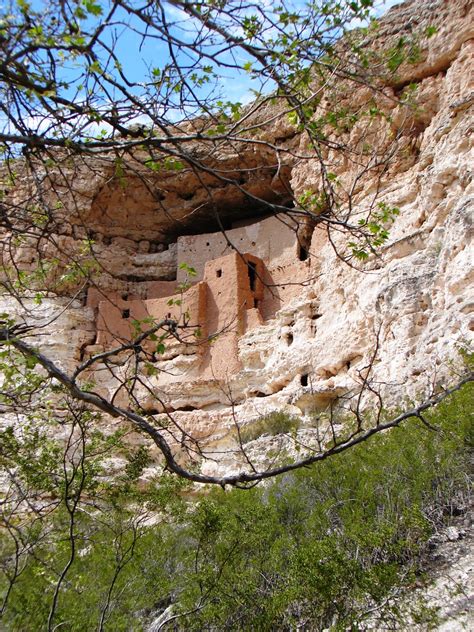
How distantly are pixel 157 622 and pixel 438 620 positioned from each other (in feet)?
8.10

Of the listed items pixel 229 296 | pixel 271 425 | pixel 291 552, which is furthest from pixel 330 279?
pixel 291 552

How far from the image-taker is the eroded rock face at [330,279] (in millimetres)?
8078

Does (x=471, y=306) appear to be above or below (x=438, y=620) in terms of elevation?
above

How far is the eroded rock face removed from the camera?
8.08 metres

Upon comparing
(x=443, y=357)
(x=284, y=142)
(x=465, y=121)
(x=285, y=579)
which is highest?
(x=284, y=142)

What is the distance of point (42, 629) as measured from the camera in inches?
195

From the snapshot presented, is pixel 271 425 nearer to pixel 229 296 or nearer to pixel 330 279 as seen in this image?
pixel 330 279

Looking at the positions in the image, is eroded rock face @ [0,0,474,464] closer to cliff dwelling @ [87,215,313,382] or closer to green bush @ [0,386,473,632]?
cliff dwelling @ [87,215,313,382]

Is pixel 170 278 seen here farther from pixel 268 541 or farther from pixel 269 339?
pixel 268 541

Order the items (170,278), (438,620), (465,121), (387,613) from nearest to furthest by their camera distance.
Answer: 1. (438,620)
2. (387,613)
3. (465,121)
4. (170,278)

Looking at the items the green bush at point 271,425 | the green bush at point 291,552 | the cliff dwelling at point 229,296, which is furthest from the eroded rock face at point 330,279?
the green bush at point 291,552

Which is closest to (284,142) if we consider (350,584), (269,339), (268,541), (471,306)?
(269,339)

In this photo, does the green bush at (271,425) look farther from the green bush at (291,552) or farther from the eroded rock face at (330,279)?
the green bush at (291,552)

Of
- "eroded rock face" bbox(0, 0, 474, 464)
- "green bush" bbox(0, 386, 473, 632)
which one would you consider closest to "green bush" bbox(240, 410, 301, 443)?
"eroded rock face" bbox(0, 0, 474, 464)
